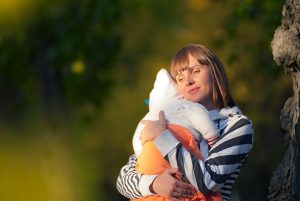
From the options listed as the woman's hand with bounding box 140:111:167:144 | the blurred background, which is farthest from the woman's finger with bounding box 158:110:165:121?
the blurred background

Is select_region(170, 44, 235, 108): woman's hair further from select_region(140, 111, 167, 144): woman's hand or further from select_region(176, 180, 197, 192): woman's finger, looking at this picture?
select_region(176, 180, 197, 192): woman's finger

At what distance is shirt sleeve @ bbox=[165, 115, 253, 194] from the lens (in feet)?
17.4

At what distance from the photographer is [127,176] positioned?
225 inches

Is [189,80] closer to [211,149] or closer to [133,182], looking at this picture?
[211,149]

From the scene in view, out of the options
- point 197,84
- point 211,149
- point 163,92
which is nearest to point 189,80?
point 197,84

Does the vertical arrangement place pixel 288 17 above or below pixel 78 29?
below

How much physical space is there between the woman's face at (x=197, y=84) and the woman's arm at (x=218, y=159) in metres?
0.25

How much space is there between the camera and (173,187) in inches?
210

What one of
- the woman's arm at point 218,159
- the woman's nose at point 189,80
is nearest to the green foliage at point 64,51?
the woman's nose at point 189,80

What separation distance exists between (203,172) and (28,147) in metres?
21.5

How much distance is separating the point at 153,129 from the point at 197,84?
0.34 metres

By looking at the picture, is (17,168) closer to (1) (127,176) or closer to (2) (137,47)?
(2) (137,47)

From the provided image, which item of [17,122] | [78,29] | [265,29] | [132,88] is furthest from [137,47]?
[265,29]

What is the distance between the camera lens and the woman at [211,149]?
5.32 m
